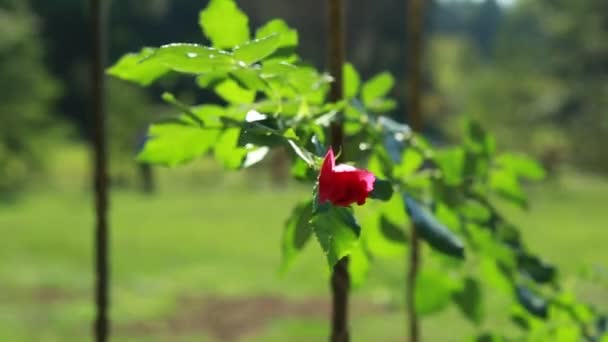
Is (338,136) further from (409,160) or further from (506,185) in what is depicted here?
(506,185)

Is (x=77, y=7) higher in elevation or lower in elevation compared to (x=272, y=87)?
lower

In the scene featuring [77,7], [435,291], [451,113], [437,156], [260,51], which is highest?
[260,51]

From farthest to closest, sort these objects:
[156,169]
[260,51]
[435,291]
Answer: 1. [156,169]
2. [435,291]
3. [260,51]

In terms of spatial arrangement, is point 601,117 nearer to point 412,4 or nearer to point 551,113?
point 551,113

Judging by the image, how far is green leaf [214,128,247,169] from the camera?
2.02 feet

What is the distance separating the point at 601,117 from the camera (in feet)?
41.3

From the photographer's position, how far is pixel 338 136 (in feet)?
2.06

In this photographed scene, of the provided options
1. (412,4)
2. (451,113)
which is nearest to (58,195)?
(412,4)

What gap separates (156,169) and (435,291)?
11150mm

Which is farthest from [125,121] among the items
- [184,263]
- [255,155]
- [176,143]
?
[255,155]

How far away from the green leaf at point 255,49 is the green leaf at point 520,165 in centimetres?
36

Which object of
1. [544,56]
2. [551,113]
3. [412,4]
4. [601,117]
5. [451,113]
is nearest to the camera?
[412,4]

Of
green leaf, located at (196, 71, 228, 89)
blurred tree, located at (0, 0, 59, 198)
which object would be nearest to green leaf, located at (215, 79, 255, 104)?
green leaf, located at (196, 71, 228, 89)

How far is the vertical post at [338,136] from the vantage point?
0.60 metres
